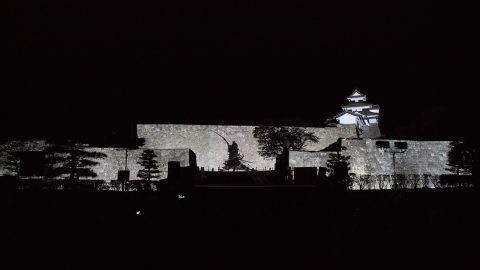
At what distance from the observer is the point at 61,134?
63.9 ft

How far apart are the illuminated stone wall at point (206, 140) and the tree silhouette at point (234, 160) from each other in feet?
2.48

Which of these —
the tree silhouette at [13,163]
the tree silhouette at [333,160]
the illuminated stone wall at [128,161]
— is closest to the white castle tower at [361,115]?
the tree silhouette at [333,160]

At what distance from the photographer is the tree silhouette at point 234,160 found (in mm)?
32844

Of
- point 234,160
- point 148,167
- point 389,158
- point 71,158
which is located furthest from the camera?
point 234,160

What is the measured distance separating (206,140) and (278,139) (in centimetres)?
605

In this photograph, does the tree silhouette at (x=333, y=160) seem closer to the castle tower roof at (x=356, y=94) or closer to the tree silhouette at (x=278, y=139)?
the tree silhouette at (x=278, y=139)

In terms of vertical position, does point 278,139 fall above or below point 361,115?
below

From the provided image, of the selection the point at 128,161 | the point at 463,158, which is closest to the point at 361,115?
the point at 463,158

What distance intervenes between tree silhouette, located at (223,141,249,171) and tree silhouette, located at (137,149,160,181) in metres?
9.99

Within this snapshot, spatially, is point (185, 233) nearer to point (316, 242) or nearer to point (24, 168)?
point (316, 242)

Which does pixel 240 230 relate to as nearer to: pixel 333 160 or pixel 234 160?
pixel 333 160

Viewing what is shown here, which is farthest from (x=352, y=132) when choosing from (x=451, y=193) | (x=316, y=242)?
(x=316, y=242)

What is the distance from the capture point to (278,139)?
33406 mm

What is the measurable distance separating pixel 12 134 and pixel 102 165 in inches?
258
